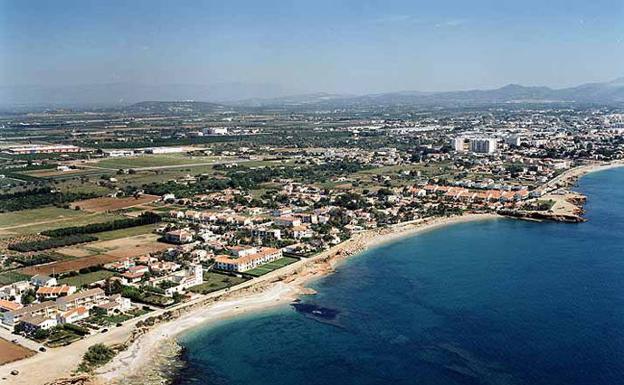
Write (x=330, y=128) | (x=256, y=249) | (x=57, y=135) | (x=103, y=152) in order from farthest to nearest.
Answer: (x=330, y=128)
(x=57, y=135)
(x=103, y=152)
(x=256, y=249)

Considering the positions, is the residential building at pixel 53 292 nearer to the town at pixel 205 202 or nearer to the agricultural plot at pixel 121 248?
the town at pixel 205 202

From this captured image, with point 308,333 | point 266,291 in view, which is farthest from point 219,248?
point 308,333

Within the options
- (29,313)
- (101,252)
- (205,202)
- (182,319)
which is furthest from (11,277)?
(205,202)

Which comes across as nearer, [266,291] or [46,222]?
[266,291]

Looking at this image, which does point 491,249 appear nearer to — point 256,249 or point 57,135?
point 256,249

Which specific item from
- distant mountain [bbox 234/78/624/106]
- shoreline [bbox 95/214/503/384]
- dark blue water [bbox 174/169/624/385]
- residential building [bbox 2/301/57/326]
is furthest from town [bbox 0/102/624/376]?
distant mountain [bbox 234/78/624/106]

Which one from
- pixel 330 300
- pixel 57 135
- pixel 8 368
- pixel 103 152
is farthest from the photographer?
pixel 57 135

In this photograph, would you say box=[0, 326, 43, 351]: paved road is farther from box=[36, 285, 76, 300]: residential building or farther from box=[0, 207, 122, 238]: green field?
box=[0, 207, 122, 238]: green field
